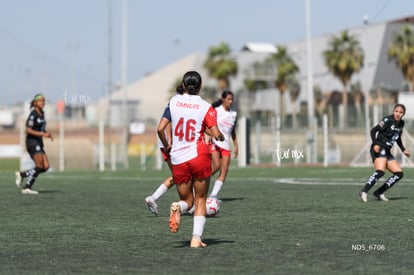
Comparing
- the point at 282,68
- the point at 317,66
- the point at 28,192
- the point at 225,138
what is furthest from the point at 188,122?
the point at 317,66

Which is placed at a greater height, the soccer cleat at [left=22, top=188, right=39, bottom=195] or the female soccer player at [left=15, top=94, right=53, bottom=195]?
the female soccer player at [left=15, top=94, right=53, bottom=195]

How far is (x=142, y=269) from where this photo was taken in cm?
941

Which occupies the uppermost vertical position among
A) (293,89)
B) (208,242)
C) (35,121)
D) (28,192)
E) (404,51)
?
(404,51)

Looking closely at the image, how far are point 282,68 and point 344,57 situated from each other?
7.50 metres

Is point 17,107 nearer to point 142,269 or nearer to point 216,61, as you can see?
point 216,61

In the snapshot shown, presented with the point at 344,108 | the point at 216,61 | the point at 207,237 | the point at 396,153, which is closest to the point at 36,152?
the point at 207,237

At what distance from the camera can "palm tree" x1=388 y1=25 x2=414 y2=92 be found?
78.4m

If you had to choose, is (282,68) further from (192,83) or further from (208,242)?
(192,83)

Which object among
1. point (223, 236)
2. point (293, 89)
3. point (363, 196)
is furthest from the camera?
point (293, 89)

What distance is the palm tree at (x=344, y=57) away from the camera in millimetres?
80062

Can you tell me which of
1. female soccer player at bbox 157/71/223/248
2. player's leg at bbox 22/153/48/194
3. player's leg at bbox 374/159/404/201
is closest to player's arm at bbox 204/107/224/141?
female soccer player at bbox 157/71/223/248

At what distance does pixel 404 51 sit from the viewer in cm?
7888

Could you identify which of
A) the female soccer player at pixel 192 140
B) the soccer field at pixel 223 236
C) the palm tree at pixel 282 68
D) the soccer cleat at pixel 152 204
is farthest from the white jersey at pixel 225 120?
the palm tree at pixel 282 68

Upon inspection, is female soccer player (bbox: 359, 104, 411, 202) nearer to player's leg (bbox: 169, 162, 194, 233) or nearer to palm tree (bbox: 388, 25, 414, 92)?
player's leg (bbox: 169, 162, 194, 233)
